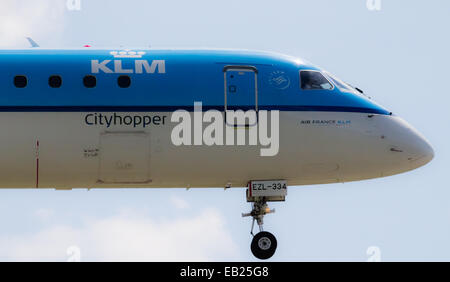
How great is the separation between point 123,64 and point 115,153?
2.54 metres

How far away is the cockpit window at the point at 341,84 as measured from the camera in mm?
25172

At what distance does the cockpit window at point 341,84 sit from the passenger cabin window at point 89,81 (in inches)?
266

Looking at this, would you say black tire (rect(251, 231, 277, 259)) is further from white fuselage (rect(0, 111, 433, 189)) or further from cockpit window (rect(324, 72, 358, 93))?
cockpit window (rect(324, 72, 358, 93))

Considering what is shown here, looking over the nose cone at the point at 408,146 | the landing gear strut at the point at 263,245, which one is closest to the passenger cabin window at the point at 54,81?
the landing gear strut at the point at 263,245

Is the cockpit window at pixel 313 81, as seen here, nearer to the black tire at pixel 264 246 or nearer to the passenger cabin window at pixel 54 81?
the black tire at pixel 264 246

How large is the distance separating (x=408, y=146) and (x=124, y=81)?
8192 mm

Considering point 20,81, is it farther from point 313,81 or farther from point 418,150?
point 418,150

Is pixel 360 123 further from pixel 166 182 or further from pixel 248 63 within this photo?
pixel 166 182

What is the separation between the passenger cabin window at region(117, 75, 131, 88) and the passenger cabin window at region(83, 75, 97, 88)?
0.66 meters

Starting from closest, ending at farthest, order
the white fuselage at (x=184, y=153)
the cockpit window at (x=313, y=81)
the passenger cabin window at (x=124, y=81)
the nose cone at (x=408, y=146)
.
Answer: the white fuselage at (x=184, y=153), the passenger cabin window at (x=124, y=81), the nose cone at (x=408, y=146), the cockpit window at (x=313, y=81)

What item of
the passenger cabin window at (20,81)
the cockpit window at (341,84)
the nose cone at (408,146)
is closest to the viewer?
the passenger cabin window at (20,81)

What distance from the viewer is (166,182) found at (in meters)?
24.3

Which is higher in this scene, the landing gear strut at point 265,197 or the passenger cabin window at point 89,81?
the passenger cabin window at point 89,81

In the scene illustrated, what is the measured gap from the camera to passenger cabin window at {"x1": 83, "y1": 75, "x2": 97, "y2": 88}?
2377 cm
